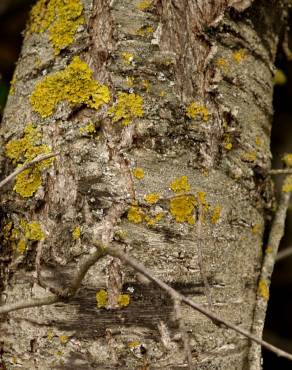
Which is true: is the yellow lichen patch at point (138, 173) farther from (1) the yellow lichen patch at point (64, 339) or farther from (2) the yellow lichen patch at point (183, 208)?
(1) the yellow lichen patch at point (64, 339)

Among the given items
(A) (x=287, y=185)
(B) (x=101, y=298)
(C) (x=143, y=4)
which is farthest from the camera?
(A) (x=287, y=185)

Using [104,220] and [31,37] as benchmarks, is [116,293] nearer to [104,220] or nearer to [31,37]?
[104,220]

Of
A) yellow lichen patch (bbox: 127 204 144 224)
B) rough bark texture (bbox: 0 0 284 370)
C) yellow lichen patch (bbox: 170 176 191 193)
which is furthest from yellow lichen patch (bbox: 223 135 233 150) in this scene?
yellow lichen patch (bbox: 127 204 144 224)

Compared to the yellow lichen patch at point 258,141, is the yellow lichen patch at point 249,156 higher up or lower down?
lower down

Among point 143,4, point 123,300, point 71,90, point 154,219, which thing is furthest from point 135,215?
point 143,4

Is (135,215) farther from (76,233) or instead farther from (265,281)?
(265,281)

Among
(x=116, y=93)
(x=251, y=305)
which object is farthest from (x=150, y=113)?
(x=251, y=305)

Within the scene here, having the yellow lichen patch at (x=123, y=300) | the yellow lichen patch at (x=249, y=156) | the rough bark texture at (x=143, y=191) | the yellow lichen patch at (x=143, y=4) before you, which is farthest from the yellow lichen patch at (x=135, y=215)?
the yellow lichen patch at (x=143, y=4)
